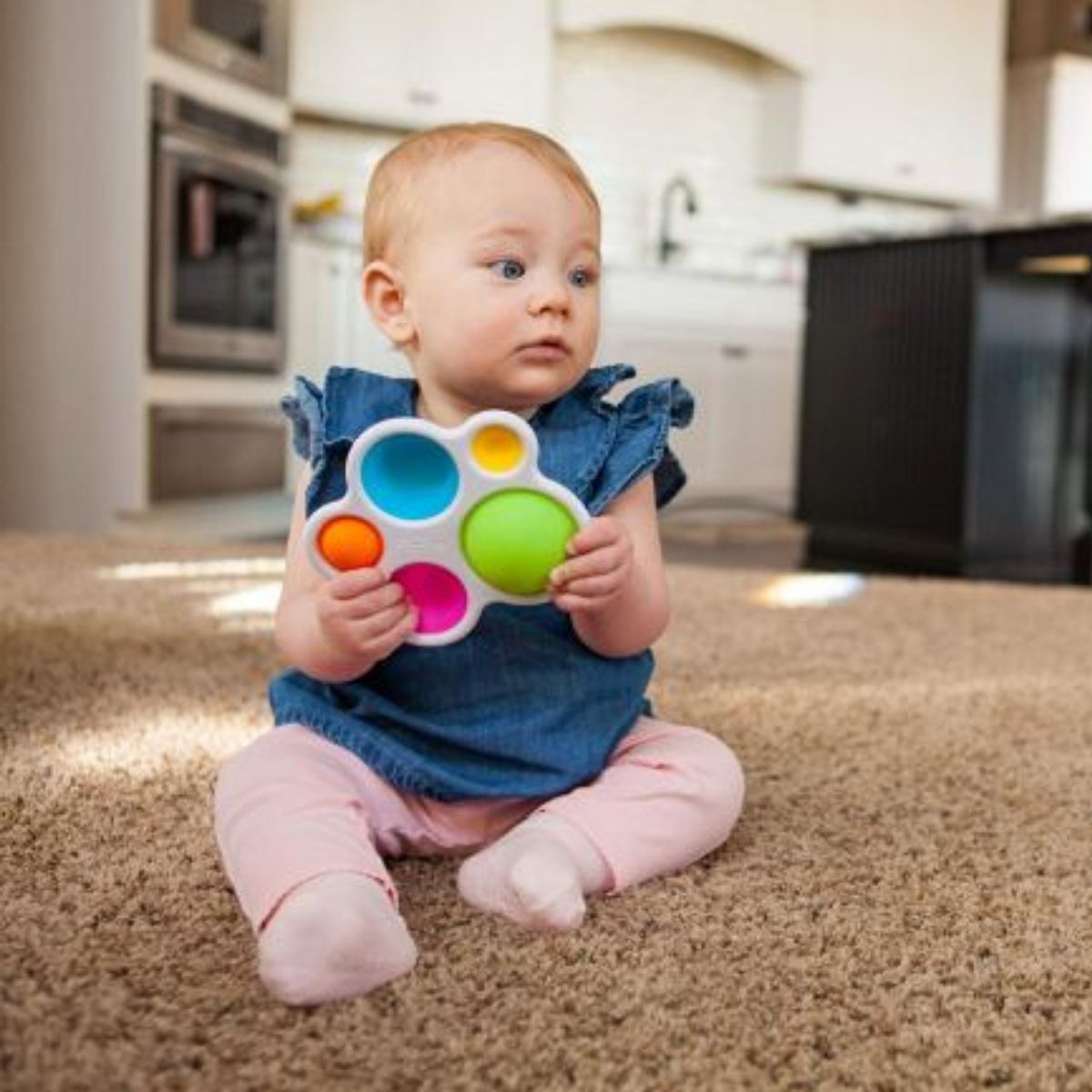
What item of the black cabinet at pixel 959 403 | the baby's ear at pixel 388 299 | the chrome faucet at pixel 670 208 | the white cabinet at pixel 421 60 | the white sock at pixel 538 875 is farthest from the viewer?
the chrome faucet at pixel 670 208

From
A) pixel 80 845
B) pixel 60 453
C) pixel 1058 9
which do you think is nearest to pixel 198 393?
pixel 60 453

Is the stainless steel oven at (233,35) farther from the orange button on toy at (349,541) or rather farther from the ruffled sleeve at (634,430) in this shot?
the orange button on toy at (349,541)

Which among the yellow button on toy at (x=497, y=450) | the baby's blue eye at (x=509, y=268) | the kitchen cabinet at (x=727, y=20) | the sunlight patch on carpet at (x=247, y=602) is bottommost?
the sunlight patch on carpet at (x=247, y=602)

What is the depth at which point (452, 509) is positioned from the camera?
833 mm

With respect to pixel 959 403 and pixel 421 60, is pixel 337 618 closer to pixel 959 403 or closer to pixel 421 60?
pixel 959 403

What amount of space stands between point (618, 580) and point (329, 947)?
26 cm

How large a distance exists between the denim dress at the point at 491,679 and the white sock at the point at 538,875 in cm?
6

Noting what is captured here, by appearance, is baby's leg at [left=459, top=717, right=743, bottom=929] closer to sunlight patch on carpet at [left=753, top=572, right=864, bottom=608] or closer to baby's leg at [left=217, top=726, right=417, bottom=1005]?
baby's leg at [left=217, top=726, right=417, bottom=1005]

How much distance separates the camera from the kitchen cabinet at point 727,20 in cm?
485

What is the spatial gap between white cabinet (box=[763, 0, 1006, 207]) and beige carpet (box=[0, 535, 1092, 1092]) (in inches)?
168

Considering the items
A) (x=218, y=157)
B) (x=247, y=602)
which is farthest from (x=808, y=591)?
(x=218, y=157)

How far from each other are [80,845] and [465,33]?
4024mm

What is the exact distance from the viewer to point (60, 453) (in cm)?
361

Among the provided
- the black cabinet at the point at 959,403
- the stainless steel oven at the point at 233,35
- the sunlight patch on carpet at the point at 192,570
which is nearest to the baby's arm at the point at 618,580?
the sunlight patch on carpet at the point at 192,570
